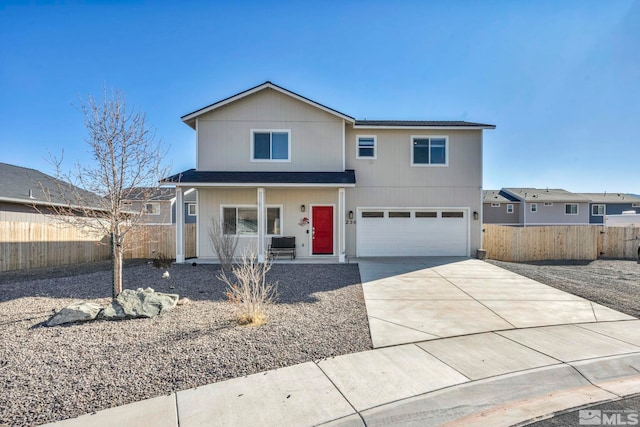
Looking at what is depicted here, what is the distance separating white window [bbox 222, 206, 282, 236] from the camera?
42.9 ft

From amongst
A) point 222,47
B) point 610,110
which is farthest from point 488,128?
point 222,47

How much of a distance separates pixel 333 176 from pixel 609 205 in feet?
135

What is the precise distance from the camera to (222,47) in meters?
11.0

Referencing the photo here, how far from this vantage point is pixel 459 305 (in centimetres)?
626

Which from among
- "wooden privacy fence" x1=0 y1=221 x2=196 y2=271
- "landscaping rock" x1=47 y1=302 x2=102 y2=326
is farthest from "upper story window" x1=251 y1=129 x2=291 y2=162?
"landscaping rock" x1=47 y1=302 x2=102 y2=326

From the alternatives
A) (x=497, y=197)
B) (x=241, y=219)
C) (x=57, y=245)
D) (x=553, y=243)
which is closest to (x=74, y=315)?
(x=241, y=219)

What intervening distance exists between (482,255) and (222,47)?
44.3 feet

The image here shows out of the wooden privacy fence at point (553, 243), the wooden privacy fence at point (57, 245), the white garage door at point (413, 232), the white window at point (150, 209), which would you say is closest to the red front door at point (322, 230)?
the white garage door at point (413, 232)

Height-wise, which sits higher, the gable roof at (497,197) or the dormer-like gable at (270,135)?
the dormer-like gable at (270,135)

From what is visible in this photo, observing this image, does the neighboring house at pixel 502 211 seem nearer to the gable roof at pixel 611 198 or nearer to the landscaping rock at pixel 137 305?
the gable roof at pixel 611 198

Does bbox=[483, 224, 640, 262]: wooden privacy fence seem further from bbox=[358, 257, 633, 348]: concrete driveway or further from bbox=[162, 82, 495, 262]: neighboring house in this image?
bbox=[358, 257, 633, 348]: concrete driveway

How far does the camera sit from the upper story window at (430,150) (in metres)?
13.6

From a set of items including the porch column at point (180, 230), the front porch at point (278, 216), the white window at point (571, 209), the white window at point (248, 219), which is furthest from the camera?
the white window at point (571, 209)

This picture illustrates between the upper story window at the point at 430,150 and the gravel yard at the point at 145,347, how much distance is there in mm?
8554
